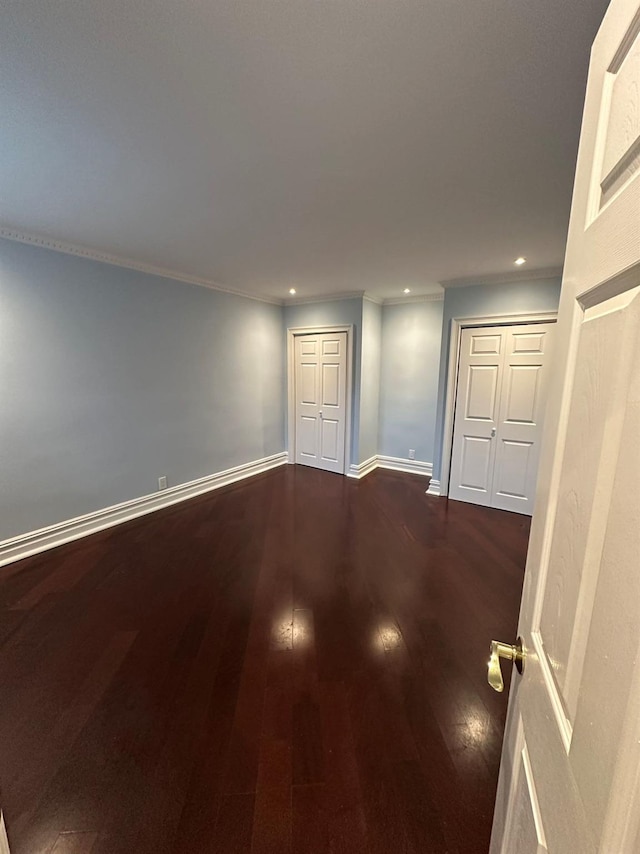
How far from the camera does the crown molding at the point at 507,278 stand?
11.0 feet

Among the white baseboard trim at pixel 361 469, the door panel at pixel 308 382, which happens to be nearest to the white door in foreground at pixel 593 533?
the white baseboard trim at pixel 361 469

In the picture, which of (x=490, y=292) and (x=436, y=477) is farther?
(x=436, y=477)

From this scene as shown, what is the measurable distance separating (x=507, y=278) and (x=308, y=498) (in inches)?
125

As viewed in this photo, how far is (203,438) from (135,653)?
257 cm

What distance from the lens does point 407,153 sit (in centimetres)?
159

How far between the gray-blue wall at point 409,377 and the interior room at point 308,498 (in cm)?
72

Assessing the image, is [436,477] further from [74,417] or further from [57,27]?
[57,27]

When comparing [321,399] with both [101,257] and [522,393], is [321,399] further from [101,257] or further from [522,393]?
[101,257]

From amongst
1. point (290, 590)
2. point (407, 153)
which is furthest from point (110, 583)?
point (407, 153)

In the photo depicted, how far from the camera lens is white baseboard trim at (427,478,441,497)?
13.9 ft

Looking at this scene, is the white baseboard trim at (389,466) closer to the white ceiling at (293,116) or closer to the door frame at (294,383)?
the door frame at (294,383)

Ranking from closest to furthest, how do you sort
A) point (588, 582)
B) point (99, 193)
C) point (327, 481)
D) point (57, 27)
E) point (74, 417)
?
point (588, 582), point (57, 27), point (99, 193), point (74, 417), point (327, 481)

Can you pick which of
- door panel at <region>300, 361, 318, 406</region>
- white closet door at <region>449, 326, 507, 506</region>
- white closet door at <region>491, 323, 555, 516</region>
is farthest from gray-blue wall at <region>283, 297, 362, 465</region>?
white closet door at <region>491, 323, 555, 516</region>

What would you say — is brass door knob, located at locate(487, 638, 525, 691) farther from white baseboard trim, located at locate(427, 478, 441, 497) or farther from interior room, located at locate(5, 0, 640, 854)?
white baseboard trim, located at locate(427, 478, 441, 497)
